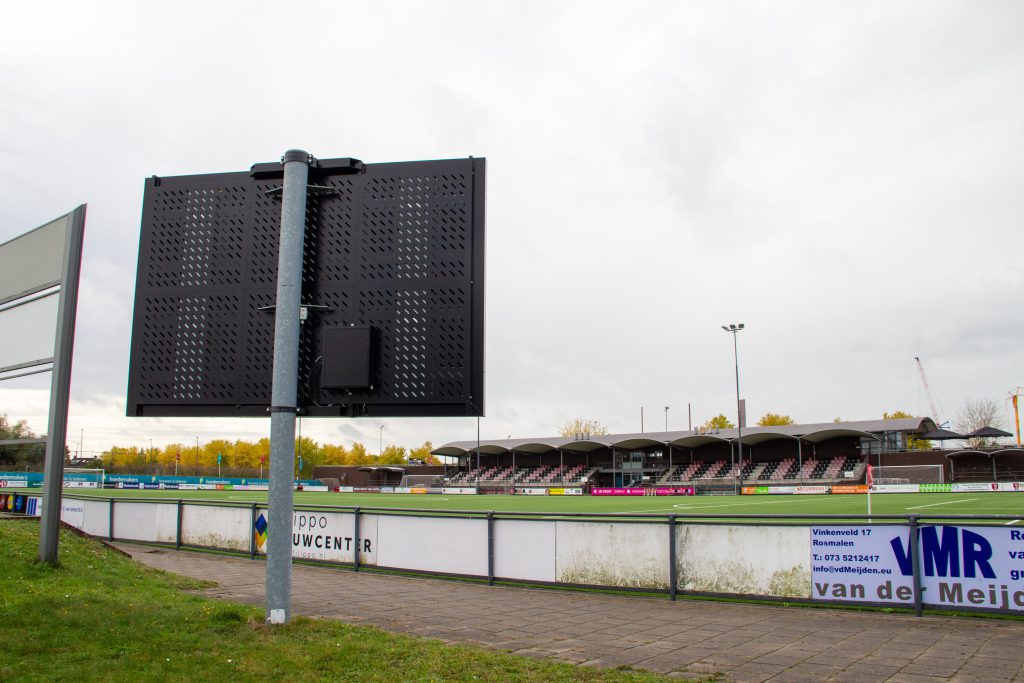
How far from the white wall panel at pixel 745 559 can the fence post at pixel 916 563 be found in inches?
49.4

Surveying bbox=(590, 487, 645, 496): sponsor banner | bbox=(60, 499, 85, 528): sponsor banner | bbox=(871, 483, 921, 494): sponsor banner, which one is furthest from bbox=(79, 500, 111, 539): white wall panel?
bbox=(871, 483, 921, 494): sponsor banner

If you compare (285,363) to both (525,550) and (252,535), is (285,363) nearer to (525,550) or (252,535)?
(525,550)

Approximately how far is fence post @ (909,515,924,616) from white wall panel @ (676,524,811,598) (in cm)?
126

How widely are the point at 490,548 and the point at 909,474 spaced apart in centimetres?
5586

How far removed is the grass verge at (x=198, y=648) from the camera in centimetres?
572

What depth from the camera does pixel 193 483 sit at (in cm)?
7750

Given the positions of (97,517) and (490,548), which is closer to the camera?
(490,548)

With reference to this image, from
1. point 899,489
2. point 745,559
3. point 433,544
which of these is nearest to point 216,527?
point 433,544

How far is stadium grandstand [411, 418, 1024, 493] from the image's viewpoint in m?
60.6

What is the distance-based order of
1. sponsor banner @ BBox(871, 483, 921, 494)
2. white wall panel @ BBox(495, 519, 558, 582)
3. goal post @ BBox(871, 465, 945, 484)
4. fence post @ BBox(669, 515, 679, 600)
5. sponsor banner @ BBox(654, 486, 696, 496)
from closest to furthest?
1. fence post @ BBox(669, 515, 679, 600)
2. white wall panel @ BBox(495, 519, 558, 582)
3. sponsor banner @ BBox(871, 483, 921, 494)
4. goal post @ BBox(871, 465, 945, 484)
5. sponsor banner @ BBox(654, 486, 696, 496)

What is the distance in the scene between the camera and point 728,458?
240 feet

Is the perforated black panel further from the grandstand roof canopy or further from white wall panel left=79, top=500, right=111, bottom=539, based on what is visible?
the grandstand roof canopy

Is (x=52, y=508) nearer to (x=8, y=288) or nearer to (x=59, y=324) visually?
(x=59, y=324)

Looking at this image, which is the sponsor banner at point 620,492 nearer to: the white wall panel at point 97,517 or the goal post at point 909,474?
the goal post at point 909,474
